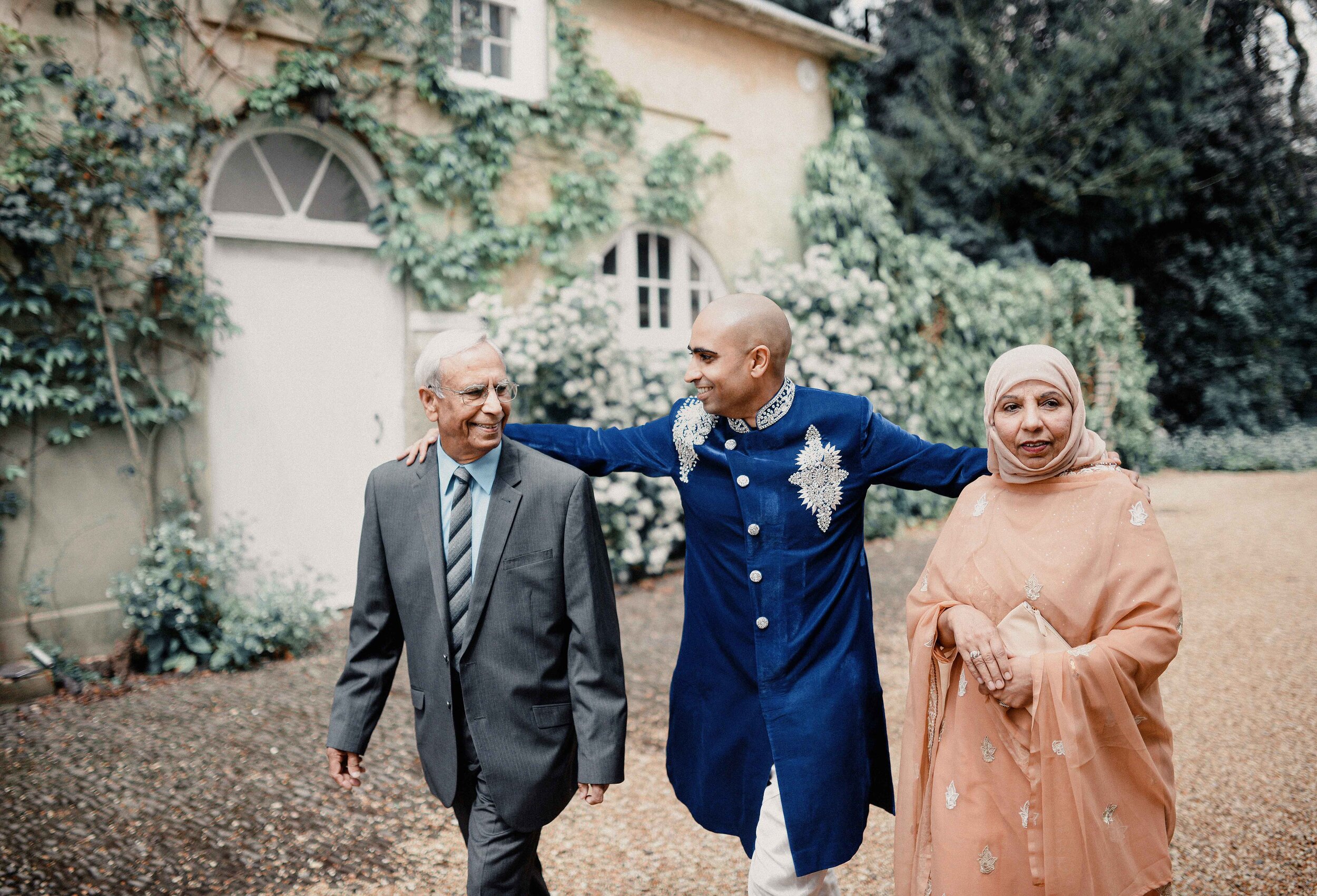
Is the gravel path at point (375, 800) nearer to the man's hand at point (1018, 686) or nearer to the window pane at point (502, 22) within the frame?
the man's hand at point (1018, 686)

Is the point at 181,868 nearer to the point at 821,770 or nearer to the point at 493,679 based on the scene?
the point at 493,679

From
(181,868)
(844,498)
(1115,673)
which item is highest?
(844,498)

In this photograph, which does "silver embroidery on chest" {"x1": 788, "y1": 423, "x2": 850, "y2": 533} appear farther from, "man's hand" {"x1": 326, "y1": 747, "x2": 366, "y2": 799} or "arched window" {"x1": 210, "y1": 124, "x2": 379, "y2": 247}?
"arched window" {"x1": 210, "y1": 124, "x2": 379, "y2": 247}

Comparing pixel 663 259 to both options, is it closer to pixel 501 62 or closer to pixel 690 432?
pixel 501 62

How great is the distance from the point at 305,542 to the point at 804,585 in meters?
4.94

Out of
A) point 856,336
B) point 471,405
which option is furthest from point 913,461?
point 856,336

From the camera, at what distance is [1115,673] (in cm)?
192

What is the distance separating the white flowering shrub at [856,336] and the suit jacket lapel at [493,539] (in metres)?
4.38

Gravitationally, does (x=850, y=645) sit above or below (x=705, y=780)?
above

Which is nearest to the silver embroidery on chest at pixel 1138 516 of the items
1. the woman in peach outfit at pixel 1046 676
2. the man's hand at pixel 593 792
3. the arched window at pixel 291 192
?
the woman in peach outfit at pixel 1046 676

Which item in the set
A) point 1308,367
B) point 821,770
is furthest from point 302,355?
point 1308,367

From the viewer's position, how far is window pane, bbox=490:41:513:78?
754cm

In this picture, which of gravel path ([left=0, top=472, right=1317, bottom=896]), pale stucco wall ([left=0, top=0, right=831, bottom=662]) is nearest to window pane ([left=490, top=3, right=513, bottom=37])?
pale stucco wall ([left=0, top=0, right=831, bottom=662])

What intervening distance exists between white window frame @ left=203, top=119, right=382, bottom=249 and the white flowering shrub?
101cm
